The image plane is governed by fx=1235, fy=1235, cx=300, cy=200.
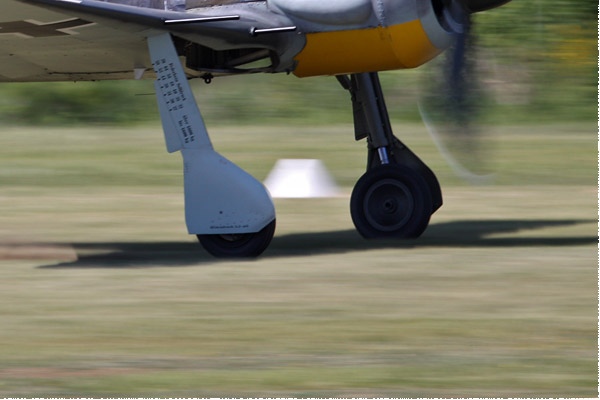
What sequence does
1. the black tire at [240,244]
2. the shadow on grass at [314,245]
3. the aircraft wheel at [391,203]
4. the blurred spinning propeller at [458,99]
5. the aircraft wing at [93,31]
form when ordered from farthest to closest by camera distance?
the aircraft wheel at [391,203], the blurred spinning propeller at [458,99], the shadow on grass at [314,245], the black tire at [240,244], the aircraft wing at [93,31]

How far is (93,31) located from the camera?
33.7ft

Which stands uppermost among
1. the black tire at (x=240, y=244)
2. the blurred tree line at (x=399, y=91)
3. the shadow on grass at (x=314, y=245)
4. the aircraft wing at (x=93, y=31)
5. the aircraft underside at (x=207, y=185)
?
the aircraft wing at (x=93, y=31)

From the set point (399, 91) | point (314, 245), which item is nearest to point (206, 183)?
point (314, 245)

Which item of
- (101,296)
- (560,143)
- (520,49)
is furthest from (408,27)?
(520,49)

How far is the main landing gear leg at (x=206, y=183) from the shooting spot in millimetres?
9953

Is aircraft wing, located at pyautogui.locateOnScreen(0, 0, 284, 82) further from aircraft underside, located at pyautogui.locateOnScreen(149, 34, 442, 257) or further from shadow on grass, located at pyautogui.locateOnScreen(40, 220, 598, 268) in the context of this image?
shadow on grass, located at pyautogui.locateOnScreen(40, 220, 598, 268)

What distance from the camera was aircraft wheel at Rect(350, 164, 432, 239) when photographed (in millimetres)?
11430

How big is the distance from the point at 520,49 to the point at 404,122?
101 inches

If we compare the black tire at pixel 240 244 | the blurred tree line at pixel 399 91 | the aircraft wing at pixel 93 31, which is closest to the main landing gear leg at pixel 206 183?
the black tire at pixel 240 244

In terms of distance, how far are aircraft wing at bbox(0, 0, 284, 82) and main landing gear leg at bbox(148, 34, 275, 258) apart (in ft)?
0.73

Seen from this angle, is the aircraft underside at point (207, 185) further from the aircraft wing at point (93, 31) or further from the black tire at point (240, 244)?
the aircraft wing at point (93, 31)

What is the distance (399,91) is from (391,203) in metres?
13.1

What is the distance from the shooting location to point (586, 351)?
6.82m

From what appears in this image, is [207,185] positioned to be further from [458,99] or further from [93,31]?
[458,99]
